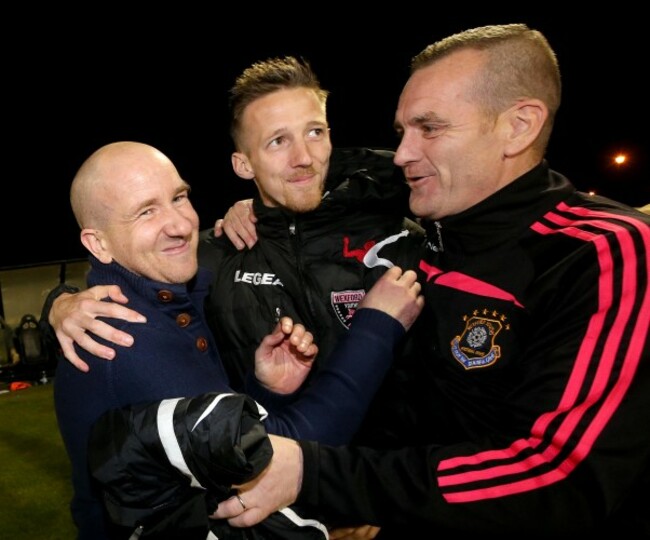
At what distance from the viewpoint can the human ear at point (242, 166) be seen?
8.14 feet

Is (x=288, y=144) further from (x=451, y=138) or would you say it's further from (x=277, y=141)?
(x=451, y=138)

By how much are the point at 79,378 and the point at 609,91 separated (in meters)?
14.2

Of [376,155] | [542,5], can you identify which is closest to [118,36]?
[542,5]

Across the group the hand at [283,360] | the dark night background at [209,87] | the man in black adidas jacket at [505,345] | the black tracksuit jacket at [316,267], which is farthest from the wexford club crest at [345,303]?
the dark night background at [209,87]

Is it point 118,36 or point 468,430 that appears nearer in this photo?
point 468,430

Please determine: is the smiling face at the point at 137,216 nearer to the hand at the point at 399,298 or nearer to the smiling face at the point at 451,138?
the hand at the point at 399,298

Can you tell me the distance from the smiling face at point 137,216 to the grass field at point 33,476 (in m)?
2.71

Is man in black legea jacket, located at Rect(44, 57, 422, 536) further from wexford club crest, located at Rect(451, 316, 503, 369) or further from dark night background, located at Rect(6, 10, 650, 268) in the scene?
dark night background, located at Rect(6, 10, 650, 268)

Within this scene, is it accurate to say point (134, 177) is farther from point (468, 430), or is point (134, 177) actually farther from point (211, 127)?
point (211, 127)

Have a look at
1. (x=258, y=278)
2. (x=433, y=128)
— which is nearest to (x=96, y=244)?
(x=258, y=278)

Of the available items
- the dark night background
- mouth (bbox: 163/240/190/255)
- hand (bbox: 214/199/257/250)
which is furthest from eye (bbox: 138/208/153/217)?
the dark night background

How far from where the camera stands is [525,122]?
1617 mm

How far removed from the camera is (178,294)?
159 cm

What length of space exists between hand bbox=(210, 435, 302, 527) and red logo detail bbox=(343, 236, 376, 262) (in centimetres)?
93
